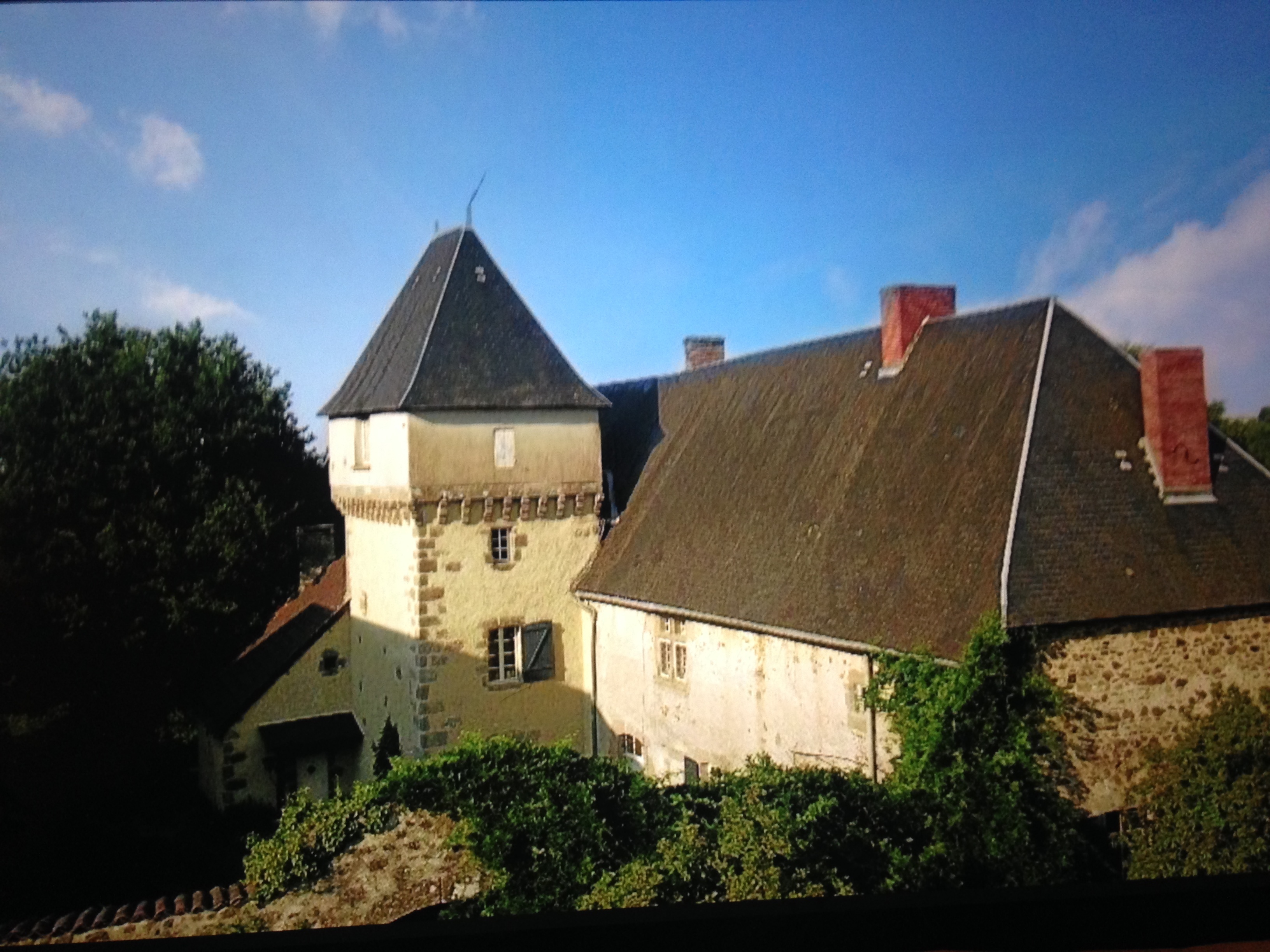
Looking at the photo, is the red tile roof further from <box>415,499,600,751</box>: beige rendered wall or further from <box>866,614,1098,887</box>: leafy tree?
<box>866,614,1098,887</box>: leafy tree

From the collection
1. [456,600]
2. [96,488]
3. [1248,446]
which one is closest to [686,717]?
[456,600]

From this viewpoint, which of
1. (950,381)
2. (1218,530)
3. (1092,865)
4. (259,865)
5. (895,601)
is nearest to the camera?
(259,865)

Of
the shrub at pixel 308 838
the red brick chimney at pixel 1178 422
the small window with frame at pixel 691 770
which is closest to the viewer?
the shrub at pixel 308 838

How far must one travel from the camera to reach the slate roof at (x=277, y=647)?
10.0 m

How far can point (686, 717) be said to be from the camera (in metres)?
9.17

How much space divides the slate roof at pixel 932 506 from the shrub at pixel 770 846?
3.82 feet

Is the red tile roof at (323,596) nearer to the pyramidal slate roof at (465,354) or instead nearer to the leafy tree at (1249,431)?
the pyramidal slate roof at (465,354)

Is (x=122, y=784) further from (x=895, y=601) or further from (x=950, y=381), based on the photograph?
(x=950, y=381)

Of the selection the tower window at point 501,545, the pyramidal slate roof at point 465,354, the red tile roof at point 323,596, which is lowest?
the red tile roof at point 323,596

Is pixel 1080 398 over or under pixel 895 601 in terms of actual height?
over

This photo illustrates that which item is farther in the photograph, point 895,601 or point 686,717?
point 686,717

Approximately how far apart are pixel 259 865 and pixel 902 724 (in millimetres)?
4096

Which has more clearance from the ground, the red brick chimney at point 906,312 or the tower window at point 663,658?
the red brick chimney at point 906,312

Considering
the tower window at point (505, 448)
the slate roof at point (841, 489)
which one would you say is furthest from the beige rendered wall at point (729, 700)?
the tower window at point (505, 448)
